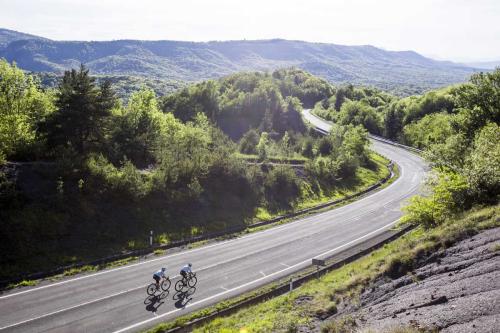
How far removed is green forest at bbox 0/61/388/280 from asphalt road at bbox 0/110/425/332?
3.36 m

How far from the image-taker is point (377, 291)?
58.4ft

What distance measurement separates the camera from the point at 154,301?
22.7 m

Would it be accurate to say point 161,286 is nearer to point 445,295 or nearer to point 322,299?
point 322,299

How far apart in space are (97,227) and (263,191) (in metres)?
22.0

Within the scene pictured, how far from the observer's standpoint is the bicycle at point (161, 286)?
921 inches

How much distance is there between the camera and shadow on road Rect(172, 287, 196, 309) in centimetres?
2269

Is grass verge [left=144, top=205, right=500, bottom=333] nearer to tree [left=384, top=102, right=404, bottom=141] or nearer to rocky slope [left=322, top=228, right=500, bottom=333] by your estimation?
rocky slope [left=322, top=228, right=500, bottom=333]

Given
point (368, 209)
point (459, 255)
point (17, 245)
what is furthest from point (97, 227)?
point (368, 209)

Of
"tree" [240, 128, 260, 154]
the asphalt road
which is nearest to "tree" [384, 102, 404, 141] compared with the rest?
"tree" [240, 128, 260, 154]

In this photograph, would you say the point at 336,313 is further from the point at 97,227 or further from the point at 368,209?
the point at 368,209

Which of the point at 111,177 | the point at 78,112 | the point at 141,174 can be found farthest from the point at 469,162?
the point at 78,112

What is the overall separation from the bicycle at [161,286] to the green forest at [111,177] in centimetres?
686

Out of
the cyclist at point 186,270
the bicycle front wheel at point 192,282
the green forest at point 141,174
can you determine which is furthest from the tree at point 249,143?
the cyclist at point 186,270

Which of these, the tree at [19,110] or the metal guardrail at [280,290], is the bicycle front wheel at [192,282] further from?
the tree at [19,110]
